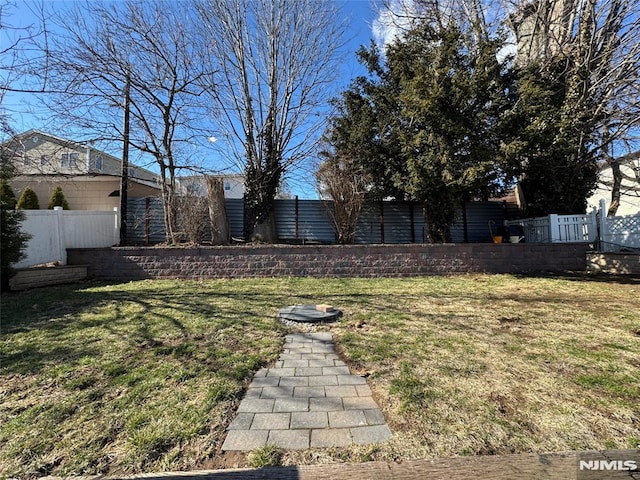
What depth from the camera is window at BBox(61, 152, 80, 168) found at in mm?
8570

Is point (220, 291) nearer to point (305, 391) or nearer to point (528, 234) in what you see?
point (305, 391)

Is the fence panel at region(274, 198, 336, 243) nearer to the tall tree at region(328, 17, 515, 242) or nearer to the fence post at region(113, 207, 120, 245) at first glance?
the tall tree at region(328, 17, 515, 242)

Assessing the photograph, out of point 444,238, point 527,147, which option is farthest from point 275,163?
point 527,147

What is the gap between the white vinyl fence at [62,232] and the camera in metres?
7.48

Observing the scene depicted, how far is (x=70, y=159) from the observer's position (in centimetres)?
890

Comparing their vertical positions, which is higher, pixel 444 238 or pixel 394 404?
pixel 444 238

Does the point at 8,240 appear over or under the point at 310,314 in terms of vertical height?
over

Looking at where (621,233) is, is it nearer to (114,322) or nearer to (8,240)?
(114,322)

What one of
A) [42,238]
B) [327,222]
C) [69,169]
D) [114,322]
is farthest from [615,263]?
[69,169]

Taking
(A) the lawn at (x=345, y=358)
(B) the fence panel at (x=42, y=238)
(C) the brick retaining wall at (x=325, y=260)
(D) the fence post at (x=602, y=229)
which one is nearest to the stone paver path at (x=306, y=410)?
(A) the lawn at (x=345, y=358)

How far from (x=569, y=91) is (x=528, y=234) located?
4339 mm

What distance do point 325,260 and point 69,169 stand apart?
787 cm

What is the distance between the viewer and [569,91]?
8.79m

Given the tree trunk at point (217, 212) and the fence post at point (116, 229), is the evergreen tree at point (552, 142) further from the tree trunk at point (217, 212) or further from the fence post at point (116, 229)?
the fence post at point (116, 229)
